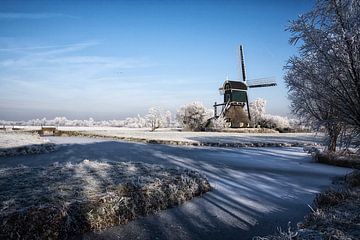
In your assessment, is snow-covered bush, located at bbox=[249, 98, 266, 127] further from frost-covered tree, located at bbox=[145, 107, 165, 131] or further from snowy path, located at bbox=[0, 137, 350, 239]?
snowy path, located at bbox=[0, 137, 350, 239]

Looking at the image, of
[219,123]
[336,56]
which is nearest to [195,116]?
[219,123]

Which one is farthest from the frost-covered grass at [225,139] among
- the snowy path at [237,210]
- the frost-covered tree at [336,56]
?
the frost-covered tree at [336,56]

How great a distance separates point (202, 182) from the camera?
9078 millimetres

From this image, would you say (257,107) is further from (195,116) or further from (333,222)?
(333,222)

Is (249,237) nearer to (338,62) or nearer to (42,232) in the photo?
(42,232)

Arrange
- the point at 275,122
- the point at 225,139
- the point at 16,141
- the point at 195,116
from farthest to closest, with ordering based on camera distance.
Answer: the point at 275,122 → the point at 195,116 → the point at 225,139 → the point at 16,141

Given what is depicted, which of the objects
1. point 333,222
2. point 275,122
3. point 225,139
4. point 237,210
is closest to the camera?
point 333,222

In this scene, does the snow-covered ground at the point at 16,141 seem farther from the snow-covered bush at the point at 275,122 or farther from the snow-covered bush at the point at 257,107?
the snow-covered bush at the point at 257,107

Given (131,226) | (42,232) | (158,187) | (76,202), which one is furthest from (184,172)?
(42,232)

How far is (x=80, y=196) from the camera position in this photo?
6.21m

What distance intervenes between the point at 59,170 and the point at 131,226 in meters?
4.57

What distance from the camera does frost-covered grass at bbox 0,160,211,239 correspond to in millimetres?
5129

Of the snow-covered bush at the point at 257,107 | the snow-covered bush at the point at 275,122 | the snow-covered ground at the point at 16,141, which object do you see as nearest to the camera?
the snow-covered ground at the point at 16,141

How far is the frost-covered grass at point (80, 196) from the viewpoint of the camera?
5.13 meters
